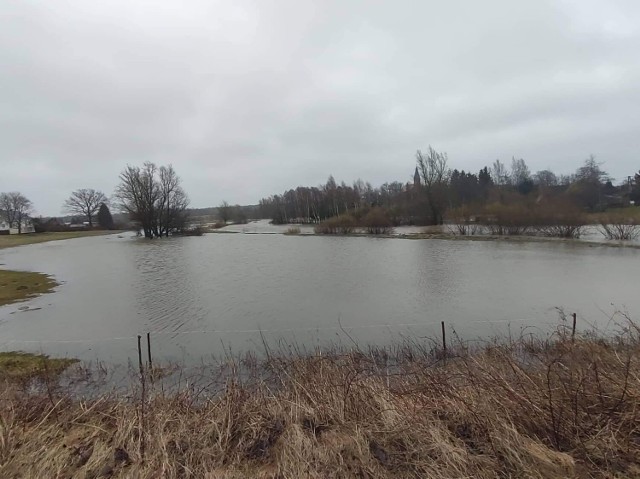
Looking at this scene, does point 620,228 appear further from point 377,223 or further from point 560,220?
point 377,223

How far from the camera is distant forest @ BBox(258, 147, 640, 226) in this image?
50237 mm

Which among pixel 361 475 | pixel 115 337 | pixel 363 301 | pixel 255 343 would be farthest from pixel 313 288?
pixel 361 475

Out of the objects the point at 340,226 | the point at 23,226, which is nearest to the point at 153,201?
the point at 340,226

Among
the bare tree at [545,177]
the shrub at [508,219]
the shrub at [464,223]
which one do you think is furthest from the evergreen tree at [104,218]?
the bare tree at [545,177]

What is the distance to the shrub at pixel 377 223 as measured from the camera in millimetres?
56188

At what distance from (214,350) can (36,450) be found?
6551 millimetres

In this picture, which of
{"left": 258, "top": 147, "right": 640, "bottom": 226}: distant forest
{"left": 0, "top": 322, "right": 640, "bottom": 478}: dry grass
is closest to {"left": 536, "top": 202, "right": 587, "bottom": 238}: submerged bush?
{"left": 258, "top": 147, "right": 640, "bottom": 226}: distant forest

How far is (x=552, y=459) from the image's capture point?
8.70ft

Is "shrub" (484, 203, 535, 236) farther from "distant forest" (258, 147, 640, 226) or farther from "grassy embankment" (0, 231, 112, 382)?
"grassy embankment" (0, 231, 112, 382)

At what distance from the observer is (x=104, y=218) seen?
10175 cm

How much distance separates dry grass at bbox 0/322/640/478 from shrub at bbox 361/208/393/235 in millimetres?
52445

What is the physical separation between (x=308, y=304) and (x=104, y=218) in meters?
110

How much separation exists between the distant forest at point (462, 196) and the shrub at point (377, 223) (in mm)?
2985

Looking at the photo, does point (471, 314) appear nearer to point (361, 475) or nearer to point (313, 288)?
point (313, 288)
